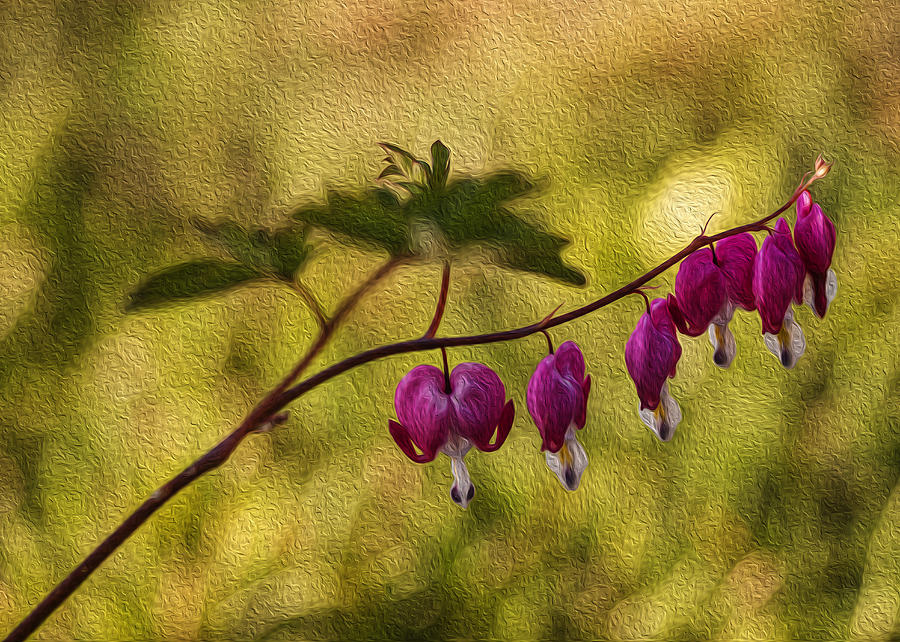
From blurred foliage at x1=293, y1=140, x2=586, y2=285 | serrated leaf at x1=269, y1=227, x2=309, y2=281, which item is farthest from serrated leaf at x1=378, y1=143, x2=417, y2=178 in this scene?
serrated leaf at x1=269, y1=227, x2=309, y2=281

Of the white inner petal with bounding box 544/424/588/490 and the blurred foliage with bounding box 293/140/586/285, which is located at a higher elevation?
the blurred foliage with bounding box 293/140/586/285

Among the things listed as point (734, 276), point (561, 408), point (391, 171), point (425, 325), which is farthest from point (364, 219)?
point (734, 276)

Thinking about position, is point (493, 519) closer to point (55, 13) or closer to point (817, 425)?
point (817, 425)

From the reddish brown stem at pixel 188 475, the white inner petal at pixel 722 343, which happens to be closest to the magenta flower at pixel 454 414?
the reddish brown stem at pixel 188 475

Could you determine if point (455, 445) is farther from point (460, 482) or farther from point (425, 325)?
point (425, 325)

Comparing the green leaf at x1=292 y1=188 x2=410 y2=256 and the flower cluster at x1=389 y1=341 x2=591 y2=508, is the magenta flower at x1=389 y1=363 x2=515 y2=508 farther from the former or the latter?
the green leaf at x1=292 y1=188 x2=410 y2=256

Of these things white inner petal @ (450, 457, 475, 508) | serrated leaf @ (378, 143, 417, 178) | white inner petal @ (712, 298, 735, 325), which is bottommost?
white inner petal @ (450, 457, 475, 508)
